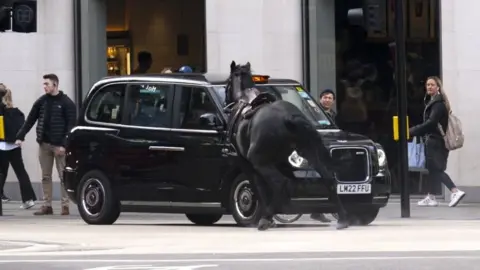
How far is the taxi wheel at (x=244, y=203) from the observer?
15828mm

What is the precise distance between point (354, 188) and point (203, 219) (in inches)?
102

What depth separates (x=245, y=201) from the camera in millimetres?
15938

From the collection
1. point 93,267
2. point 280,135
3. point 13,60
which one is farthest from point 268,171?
point 13,60

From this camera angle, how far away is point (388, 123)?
22.2 m

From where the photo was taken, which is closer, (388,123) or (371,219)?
(371,219)

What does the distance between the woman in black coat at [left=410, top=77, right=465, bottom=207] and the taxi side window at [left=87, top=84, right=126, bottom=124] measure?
495 cm

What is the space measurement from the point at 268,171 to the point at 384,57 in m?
7.34

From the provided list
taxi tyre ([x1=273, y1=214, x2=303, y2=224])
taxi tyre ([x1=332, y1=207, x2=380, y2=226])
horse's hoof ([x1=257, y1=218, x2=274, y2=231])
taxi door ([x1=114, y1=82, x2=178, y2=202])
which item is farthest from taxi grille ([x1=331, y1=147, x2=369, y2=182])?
taxi door ([x1=114, y1=82, x2=178, y2=202])

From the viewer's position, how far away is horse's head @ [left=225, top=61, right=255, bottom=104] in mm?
15664

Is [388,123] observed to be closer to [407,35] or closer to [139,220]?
[407,35]

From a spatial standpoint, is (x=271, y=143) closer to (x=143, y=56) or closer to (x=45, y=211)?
(x=45, y=211)

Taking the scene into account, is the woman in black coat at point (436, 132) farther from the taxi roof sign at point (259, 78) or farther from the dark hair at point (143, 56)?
the dark hair at point (143, 56)

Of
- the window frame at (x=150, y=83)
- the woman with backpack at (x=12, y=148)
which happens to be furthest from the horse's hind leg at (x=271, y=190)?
the woman with backpack at (x=12, y=148)

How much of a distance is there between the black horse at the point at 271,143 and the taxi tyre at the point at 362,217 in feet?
2.80
